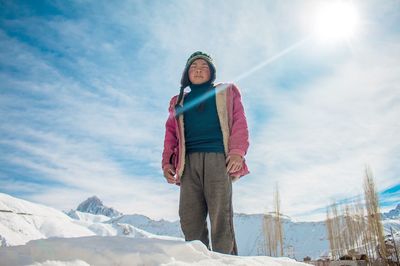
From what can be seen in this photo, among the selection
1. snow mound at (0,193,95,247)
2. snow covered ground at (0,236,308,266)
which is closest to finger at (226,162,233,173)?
snow covered ground at (0,236,308,266)

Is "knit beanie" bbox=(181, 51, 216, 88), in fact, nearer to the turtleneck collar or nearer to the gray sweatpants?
the turtleneck collar

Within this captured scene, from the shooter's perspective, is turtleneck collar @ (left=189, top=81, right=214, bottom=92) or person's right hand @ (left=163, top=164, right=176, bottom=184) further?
turtleneck collar @ (left=189, top=81, right=214, bottom=92)

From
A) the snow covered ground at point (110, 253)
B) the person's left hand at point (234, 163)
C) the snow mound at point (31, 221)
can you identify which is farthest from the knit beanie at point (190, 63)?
Answer: the snow mound at point (31, 221)

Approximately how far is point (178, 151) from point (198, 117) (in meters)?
0.23

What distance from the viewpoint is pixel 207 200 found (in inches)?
66.6

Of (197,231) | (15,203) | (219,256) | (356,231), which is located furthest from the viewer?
(15,203)

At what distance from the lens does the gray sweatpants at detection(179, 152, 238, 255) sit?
5.28ft

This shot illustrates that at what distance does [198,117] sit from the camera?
1.91 metres

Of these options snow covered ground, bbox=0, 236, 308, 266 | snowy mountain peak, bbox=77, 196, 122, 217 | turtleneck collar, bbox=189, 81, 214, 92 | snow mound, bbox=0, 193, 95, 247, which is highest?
snowy mountain peak, bbox=77, 196, 122, 217

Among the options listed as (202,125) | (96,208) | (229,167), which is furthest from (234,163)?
(96,208)

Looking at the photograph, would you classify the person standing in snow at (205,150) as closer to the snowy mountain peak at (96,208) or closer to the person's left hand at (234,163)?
the person's left hand at (234,163)

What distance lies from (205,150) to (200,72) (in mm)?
525

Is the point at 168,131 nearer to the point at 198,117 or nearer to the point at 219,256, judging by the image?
the point at 198,117

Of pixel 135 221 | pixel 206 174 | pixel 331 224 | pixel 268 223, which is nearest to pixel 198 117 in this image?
pixel 206 174
